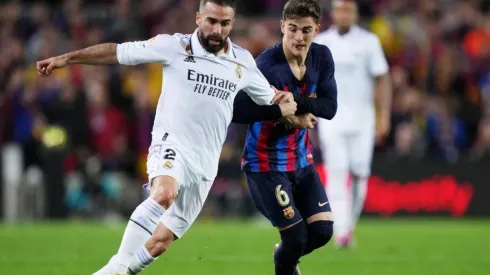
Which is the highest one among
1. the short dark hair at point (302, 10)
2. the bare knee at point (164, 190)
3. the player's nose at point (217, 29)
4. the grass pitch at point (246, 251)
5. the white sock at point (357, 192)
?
the short dark hair at point (302, 10)

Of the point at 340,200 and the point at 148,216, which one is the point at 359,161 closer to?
the point at 340,200

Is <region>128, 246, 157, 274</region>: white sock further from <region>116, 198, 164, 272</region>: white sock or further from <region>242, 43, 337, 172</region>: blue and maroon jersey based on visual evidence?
<region>242, 43, 337, 172</region>: blue and maroon jersey

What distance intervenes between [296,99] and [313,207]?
2.81ft

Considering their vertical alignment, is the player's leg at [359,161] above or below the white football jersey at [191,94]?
below

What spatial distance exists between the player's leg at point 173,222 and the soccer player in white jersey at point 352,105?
4.62m

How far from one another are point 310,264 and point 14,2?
41.9ft

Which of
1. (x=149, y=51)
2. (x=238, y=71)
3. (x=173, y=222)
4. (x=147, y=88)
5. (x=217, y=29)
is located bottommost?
(x=173, y=222)

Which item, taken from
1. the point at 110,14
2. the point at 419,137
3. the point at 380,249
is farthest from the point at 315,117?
the point at 110,14

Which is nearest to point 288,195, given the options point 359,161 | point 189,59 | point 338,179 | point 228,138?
point 189,59

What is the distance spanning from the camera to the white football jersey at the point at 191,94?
7574 mm

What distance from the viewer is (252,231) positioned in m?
15.2

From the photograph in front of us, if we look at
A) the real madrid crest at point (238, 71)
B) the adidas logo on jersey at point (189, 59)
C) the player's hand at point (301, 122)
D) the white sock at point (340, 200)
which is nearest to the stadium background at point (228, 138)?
the white sock at point (340, 200)

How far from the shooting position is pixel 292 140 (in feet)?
27.4

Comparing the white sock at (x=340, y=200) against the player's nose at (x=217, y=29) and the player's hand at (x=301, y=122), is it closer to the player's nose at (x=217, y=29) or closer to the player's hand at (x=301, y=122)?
the player's hand at (x=301, y=122)
